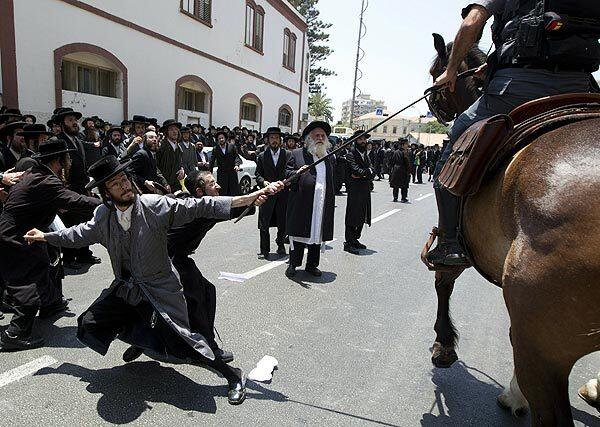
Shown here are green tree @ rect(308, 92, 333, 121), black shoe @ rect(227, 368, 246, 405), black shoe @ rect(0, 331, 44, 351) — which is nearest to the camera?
black shoe @ rect(227, 368, 246, 405)

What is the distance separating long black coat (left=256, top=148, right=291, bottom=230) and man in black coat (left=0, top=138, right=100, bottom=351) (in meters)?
3.10

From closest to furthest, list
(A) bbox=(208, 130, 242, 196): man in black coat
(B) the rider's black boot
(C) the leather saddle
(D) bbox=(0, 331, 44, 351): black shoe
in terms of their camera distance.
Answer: (C) the leather saddle < (B) the rider's black boot < (D) bbox=(0, 331, 44, 351): black shoe < (A) bbox=(208, 130, 242, 196): man in black coat

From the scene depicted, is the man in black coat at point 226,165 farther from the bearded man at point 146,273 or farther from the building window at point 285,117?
the building window at point 285,117

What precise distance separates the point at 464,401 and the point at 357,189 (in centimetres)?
501

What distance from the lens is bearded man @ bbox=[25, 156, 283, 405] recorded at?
3.04m

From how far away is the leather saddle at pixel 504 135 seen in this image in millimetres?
2041

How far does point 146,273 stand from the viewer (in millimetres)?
3094

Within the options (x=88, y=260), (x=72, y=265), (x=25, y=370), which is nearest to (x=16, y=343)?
(x=25, y=370)

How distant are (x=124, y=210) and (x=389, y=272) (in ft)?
13.3

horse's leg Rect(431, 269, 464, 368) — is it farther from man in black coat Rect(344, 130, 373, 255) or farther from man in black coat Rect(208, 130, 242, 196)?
man in black coat Rect(208, 130, 242, 196)

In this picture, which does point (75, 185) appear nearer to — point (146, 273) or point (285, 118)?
point (146, 273)

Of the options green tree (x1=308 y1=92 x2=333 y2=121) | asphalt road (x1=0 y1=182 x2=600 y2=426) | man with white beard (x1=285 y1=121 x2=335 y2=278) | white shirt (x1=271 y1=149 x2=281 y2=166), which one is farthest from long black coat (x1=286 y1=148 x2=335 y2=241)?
green tree (x1=308 y1=92 x2=333 y2=121)

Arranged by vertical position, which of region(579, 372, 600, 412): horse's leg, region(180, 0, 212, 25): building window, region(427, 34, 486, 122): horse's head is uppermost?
region(180, 0, 212, 25): building window

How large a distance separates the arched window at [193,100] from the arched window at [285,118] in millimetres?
8200
